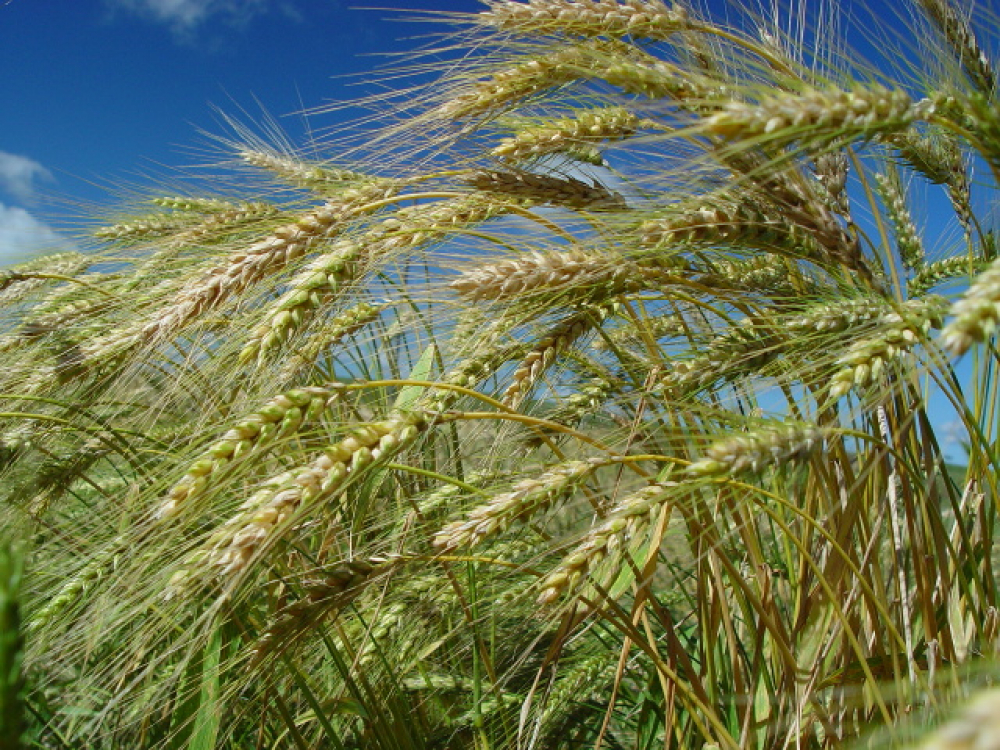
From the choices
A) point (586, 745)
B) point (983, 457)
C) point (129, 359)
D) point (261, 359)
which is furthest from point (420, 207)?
point (586, 745)

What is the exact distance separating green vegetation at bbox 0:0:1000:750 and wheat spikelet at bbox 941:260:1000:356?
23 cm

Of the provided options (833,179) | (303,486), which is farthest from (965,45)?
(303,486)

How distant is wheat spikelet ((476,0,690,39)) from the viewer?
148 cm

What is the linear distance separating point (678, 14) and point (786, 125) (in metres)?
0.75

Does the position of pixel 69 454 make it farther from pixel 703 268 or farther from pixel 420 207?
pixel 703 268

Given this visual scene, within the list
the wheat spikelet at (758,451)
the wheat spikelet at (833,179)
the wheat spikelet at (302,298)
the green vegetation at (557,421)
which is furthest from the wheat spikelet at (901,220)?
the wheat spikelet at (302,298)

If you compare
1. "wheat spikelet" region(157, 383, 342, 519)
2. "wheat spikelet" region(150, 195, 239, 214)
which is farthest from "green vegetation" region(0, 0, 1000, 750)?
"wheat spikelet" region(150, 195, 239, 214)

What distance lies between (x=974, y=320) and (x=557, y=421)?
90cm

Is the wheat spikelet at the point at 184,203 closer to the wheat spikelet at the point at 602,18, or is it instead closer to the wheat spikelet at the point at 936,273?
the wheat spikelet at the point at 602,18

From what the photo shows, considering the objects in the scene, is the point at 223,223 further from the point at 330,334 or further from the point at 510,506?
the point at 510,506

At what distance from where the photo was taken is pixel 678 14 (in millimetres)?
1494

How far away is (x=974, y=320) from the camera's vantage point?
67cm

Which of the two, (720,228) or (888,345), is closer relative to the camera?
(888,345)

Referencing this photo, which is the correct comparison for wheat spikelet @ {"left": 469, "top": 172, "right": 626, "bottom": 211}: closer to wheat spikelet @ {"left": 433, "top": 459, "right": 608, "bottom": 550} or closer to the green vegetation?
the green vegetation
